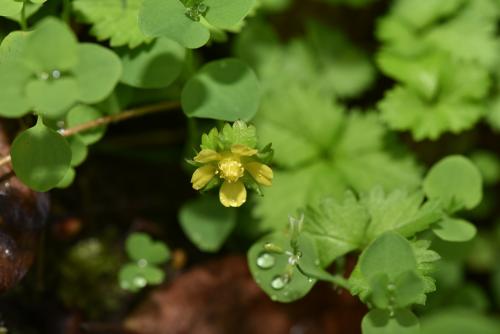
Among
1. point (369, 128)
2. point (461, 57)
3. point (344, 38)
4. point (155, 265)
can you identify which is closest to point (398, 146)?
point (369, 128)

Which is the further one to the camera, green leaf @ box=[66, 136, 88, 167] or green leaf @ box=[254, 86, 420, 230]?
green leaf @ box=[254, 86, 420, 230]

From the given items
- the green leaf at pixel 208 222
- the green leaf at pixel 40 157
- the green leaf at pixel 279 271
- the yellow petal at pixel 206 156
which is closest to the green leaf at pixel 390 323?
the green leaf at pixel 279 271

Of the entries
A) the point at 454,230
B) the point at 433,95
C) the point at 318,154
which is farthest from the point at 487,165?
the point at 454,230

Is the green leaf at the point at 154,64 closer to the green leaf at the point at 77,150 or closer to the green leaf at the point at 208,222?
the green leaf at the point at 77,150

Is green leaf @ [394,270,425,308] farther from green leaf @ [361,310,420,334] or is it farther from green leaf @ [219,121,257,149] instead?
green leaf @ [219,121,257,149]

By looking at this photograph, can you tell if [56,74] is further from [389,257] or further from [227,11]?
[389,257]

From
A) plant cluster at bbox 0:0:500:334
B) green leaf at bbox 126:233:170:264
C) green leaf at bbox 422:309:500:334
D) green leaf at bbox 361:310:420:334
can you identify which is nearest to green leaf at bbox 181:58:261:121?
plant cluster at bbox 0:0:500:334
